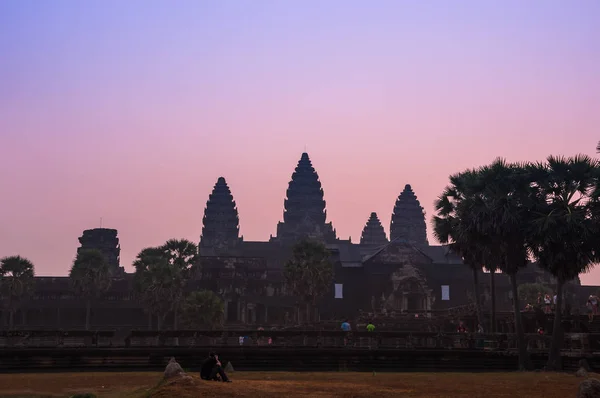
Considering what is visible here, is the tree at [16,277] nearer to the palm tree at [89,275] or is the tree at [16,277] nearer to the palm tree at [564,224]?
the palm tree at [89,275]

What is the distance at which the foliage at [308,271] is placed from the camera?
263ft

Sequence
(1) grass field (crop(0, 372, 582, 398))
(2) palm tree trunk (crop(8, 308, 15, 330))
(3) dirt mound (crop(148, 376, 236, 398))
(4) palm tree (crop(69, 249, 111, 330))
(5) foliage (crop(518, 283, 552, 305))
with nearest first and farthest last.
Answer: (3) dirt mound (crop(148, 376, 236, 398))
(1) grass field (crop(0, 372, 582, 398))
(2) palm tree trunk (crop(8, 308, 15, 330))
(5) foliage (crop(518, 283, 552, 305))
(4) palm tree (crop(69, 249, 111, 330))

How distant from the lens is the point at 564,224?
33.8 meters

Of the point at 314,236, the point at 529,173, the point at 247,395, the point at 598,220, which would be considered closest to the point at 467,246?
the point at 529,173

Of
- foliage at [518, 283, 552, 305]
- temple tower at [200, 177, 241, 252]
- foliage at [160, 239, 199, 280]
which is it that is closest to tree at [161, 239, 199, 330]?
foliage at [160, 239, 199, 280]

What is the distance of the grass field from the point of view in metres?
22.8

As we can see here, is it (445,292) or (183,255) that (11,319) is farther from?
(445,292)

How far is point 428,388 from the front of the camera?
25531mm

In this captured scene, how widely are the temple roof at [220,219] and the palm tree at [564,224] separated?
110 m

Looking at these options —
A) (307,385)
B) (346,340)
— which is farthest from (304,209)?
(307,385)

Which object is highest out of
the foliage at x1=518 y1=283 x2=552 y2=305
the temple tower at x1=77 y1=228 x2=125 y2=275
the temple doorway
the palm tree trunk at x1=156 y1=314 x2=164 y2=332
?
the temple tower at x1=77 y1=228 x2=125 y2=275

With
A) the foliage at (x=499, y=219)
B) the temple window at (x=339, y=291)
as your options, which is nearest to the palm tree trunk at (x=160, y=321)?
the temple window at (x=339, y=291)

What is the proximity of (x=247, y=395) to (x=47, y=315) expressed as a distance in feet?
243

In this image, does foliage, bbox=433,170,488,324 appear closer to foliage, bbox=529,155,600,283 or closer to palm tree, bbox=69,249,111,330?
foliage, bbox=529,155,600,283
